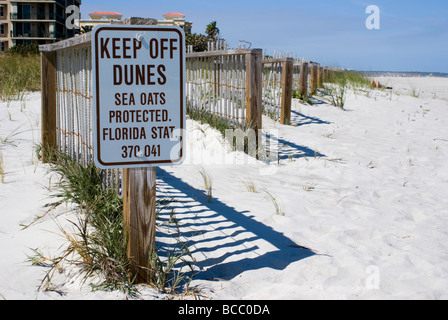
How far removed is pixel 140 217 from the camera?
8.64 feet

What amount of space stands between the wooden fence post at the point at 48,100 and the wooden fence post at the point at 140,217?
10.0 feet

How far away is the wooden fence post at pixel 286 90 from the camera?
30.8ft

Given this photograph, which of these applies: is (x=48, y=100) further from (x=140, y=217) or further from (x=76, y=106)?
(x=140, y=217)

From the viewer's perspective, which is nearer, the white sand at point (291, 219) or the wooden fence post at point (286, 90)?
the white sand at point (291, 219)

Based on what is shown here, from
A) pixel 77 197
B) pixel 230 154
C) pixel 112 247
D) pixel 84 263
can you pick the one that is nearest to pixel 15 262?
pixel 84 263

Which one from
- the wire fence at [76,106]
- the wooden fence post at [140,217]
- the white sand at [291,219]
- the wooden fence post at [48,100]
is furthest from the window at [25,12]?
the wooden fence post at [140,217]

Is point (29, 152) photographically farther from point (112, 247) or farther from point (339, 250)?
point (339, 250)

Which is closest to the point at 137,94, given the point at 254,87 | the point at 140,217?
the point at 140,217

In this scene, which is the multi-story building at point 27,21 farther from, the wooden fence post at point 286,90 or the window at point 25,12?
the wooden fence post at point 286,90

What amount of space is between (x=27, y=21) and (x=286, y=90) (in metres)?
47.4

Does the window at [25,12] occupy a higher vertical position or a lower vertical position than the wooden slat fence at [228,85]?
higher

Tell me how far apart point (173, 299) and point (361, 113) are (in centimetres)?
1045

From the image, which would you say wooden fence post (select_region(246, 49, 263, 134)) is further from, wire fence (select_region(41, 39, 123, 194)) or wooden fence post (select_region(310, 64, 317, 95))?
wooden fence post (select_region(310, 64, 317, 95))

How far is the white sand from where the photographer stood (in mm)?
2840
